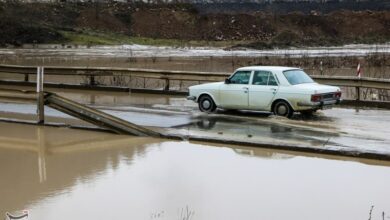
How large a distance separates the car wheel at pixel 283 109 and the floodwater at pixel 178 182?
407cm

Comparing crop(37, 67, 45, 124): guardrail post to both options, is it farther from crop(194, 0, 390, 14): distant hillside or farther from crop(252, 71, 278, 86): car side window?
crop(194, 0, 390, 14): distant hillside

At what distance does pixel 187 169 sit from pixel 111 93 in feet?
44.6

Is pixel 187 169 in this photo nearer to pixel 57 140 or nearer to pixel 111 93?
pixel 57 140

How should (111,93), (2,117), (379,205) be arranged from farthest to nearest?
(111,93) → (2,117) → (379,205)

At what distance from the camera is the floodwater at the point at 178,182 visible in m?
8.74

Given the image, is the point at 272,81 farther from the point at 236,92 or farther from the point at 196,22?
the point at 196,22

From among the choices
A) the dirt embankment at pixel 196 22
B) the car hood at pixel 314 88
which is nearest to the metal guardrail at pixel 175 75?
the car hood at pixel 314 88

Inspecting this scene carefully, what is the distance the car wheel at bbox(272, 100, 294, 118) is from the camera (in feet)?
56.1

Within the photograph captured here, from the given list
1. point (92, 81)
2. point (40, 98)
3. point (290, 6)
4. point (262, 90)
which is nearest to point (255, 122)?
point (262, 90)

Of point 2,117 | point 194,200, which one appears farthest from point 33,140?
point 194,200

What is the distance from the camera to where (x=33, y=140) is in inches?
558

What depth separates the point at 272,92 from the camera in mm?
17250

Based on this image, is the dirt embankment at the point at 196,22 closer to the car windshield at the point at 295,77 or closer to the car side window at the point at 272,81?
the car windshield at the point at 295,77

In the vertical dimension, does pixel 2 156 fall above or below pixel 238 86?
below
